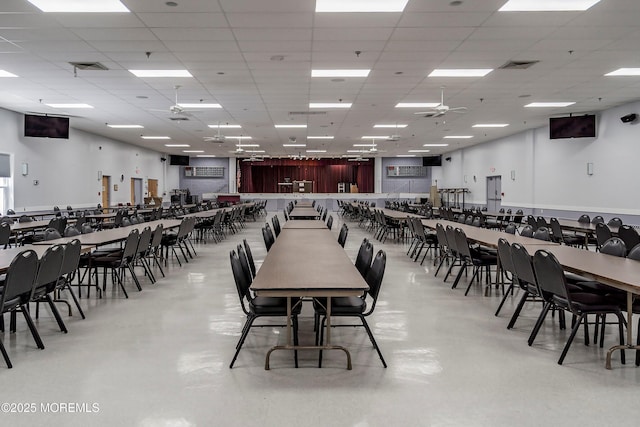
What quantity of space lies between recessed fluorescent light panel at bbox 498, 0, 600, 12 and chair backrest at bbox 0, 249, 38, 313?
5826 millimetres

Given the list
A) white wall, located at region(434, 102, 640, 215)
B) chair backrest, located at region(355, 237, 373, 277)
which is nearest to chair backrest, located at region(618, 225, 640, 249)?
chair backrest, located at region(355, 237, 373, 277)

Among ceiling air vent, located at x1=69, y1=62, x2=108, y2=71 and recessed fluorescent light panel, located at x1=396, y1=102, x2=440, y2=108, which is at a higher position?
recessed fluorescent light panel, located at x1=396, y1=102, x2=440, y2=108

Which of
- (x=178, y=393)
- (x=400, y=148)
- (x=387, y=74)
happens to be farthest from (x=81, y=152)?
(x=178, y=393)

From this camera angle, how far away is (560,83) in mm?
9148

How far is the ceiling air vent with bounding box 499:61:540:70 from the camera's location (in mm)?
7625

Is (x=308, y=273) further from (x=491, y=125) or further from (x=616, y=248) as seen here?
(x=491, y=125)

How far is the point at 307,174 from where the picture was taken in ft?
98.2

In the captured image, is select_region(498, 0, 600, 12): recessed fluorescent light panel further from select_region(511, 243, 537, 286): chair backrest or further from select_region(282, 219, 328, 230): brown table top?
select_region(282, 219, 328, 230): brown table top

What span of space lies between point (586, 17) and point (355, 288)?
525 centimetres

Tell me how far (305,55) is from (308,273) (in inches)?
194

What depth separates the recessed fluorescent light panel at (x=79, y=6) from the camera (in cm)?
519

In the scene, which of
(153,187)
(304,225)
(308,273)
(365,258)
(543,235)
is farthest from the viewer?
(153,187)

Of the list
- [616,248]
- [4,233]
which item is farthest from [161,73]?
[616,248]

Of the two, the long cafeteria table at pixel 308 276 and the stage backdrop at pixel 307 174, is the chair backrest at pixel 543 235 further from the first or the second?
the stage backdrop at pixel 307 174
